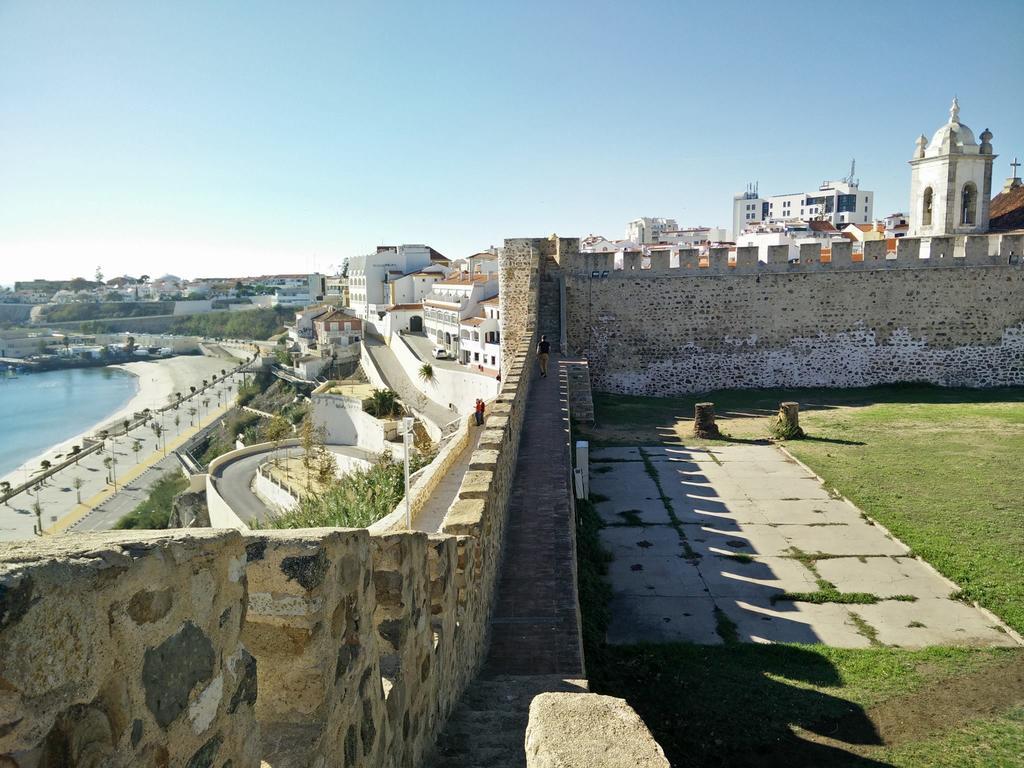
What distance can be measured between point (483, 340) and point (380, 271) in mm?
31861

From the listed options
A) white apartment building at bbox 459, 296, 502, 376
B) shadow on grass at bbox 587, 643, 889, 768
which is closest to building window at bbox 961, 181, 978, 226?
shadow on grass at bbox 587, 643, 889, 768

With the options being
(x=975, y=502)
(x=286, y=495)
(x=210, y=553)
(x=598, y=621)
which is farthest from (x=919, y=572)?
(x=286, y=495)

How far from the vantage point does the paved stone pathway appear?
705 centimetres

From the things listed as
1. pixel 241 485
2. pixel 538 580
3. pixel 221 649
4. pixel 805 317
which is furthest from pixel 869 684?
pixel 241 485

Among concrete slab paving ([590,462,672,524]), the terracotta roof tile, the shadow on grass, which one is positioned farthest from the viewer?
the terracotta roof tile

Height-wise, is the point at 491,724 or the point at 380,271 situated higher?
the point at 380,271

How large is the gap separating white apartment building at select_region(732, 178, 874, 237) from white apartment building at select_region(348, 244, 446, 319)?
31.6 m

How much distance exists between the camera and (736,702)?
575cm

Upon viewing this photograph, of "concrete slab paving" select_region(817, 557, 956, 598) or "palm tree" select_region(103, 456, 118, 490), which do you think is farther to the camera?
"palm tree" select_region(103, 456, 118, 490)

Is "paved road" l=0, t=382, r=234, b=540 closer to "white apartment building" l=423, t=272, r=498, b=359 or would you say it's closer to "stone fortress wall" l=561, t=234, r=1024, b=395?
"white apartment building" l=423, t=272, r=498, b=359

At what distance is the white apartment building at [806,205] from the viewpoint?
276 feet

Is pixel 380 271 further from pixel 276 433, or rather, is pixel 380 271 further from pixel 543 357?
pixel 543 357

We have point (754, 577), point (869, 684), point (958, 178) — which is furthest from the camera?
point (958, 178)

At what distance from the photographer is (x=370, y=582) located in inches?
94.0
